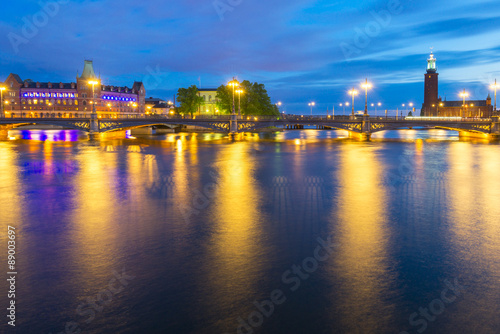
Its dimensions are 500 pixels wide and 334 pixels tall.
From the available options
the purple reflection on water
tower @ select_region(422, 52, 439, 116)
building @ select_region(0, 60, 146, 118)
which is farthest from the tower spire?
the purple reflection on water

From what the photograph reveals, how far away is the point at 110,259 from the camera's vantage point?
29.5 feet

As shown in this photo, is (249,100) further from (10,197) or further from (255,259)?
(255,259)

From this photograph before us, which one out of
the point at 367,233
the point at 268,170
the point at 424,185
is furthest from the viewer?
the point at 268,170

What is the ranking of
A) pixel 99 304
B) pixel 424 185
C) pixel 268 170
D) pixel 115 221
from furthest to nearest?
pixel 268 170 < pixel 424 185 < pixel 115 221 < pixel 99 304

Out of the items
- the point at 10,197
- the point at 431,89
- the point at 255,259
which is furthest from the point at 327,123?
the point at 431,89

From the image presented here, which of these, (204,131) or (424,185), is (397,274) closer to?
(424,185)

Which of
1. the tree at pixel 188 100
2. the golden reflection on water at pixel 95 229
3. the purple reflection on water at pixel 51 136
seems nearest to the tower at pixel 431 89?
the tree at pixel 188 100

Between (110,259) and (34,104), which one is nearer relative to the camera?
(110,259)

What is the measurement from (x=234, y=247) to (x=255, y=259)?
993mm

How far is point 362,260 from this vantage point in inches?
351

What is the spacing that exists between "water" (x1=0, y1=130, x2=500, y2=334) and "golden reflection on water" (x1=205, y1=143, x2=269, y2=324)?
40mm

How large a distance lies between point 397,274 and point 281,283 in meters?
2.40

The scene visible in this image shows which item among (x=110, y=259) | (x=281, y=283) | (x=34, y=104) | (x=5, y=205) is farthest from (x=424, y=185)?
(x=34, y=104)

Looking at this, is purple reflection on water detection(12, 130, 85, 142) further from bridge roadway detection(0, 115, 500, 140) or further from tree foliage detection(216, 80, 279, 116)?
tree foliage detection(216, 80, 279, 116)
